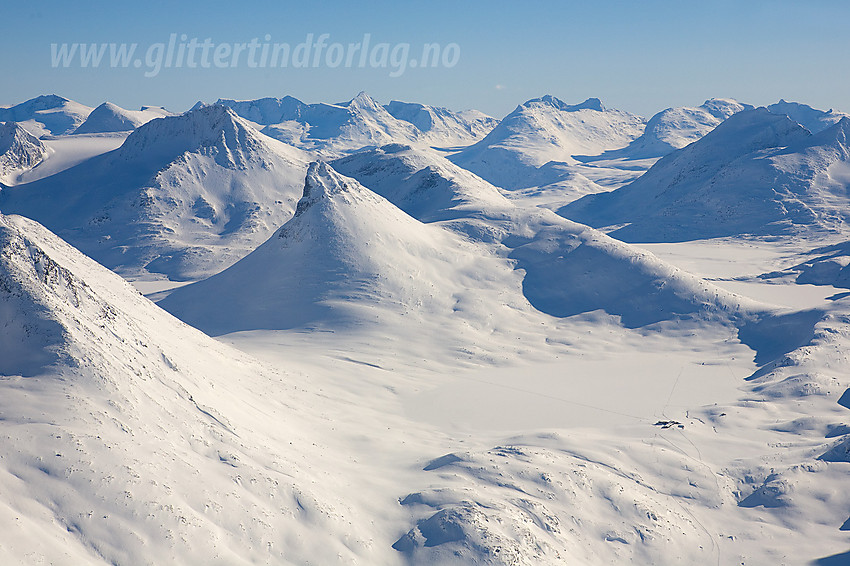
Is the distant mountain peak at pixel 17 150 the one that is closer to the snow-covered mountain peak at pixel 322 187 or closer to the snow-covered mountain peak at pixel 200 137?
the snow-covered mountain peak at pixel 200 137

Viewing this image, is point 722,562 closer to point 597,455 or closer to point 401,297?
point 597,455

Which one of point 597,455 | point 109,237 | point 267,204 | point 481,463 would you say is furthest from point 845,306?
point 109,237

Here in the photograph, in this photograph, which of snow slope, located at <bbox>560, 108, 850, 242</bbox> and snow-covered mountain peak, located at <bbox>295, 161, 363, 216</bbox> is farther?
snow slope, located at <bbox>560, 108, 850, 242</bbox>

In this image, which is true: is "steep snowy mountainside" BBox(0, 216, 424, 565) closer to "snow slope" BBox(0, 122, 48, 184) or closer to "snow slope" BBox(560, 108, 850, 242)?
"snow slope" BBox(560, 108, 850, 242)

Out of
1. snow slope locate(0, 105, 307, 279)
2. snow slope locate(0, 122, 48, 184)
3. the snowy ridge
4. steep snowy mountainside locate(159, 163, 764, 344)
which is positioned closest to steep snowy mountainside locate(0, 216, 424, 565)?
the snowy ridge

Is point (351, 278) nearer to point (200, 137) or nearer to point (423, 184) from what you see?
point (423, 184)

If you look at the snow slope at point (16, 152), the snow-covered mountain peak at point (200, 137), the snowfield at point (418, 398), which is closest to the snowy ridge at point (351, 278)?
the snowfield at point (418, 398)

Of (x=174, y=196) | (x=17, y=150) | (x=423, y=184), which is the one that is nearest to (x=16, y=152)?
(x=17, y=150)
